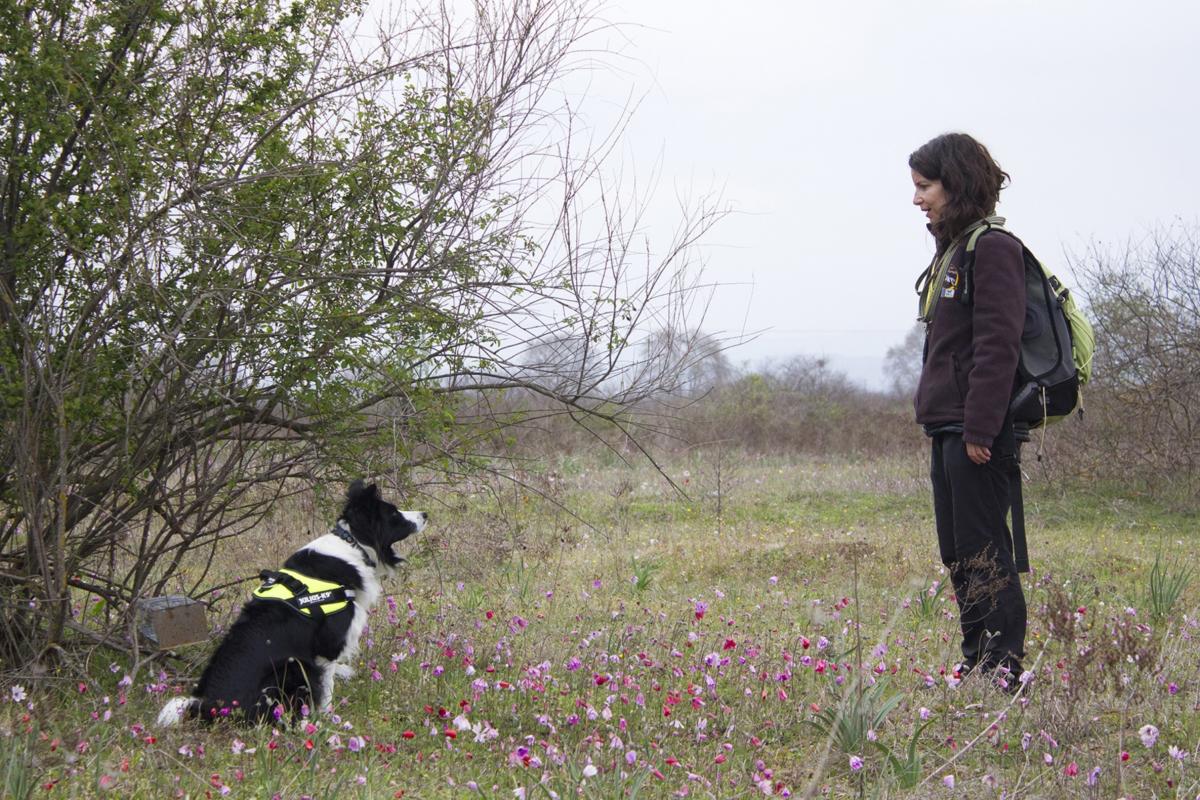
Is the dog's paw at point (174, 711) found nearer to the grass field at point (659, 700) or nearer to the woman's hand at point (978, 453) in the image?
the grass field at point (659, 700)

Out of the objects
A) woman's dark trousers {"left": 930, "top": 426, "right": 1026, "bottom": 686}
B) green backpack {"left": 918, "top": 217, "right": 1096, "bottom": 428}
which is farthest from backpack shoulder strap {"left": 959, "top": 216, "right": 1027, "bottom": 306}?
woman's dark trousers {"left": 930, "top": 426, "right": 1026, "bottom": 686}

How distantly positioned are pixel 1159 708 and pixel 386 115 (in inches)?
159

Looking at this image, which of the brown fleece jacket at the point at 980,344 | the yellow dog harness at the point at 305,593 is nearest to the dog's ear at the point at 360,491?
the yellow dog harness at the point at 305,593

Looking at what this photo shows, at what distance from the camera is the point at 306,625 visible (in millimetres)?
4090

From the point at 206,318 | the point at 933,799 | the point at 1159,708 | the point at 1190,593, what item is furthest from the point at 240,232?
the point at 1190,593

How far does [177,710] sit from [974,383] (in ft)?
10.4

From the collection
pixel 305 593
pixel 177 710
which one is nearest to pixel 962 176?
pixel 305 593

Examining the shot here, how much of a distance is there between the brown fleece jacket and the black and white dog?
90.0 inches

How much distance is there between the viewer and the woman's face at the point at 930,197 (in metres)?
4.14

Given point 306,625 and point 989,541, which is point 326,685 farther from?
point 989,541

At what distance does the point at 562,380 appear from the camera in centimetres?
483

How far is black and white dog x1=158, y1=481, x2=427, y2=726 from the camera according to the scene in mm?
3771

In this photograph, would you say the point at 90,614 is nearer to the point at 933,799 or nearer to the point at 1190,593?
the point at 933,799

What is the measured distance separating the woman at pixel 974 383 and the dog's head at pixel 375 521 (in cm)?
224
